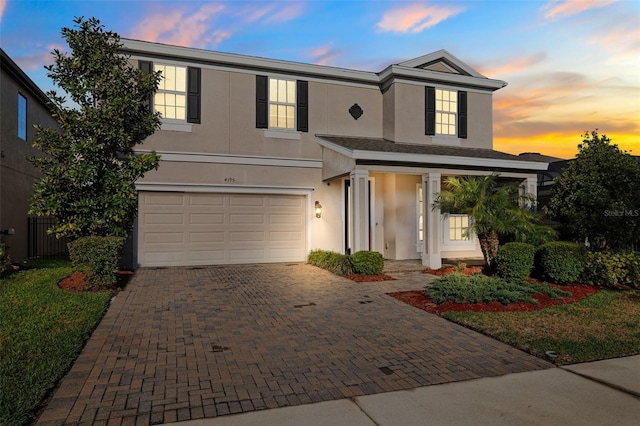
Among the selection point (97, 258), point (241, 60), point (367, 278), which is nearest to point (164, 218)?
point (97, 258)

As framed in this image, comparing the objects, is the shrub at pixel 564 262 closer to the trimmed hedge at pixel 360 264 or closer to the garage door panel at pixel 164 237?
the trimmed hedge at pixel 360 264

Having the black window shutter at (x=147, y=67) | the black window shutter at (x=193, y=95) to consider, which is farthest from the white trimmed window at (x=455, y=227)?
the black window shutter at (x=147, y=67)

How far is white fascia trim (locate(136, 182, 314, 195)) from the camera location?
40.0 feet

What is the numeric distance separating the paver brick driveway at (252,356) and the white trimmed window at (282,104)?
6.89 meters

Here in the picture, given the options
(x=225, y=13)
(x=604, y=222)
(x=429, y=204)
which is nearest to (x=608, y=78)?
(x=604, y=222)

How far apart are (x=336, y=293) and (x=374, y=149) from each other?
477cm

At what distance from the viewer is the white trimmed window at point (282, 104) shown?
1356 centimetres

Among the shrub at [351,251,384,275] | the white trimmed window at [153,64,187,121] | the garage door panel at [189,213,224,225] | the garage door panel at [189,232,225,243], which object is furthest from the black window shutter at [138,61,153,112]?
the shrub at [351,251,384,275]

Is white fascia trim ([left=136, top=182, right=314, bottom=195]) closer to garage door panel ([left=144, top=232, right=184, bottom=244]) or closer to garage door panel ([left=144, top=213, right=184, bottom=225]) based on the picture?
garage door panel ([left=144, top=213, right=184, bottom=225])

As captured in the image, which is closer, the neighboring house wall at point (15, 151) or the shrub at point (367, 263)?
the shrub at point (367, 263)

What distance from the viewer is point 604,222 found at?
389 inches

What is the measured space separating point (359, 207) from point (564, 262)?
507cm

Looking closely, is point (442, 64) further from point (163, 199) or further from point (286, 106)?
point (163, 199)

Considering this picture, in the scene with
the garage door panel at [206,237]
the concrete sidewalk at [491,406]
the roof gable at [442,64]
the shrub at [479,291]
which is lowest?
the concrete sidewalk at [491,406]
